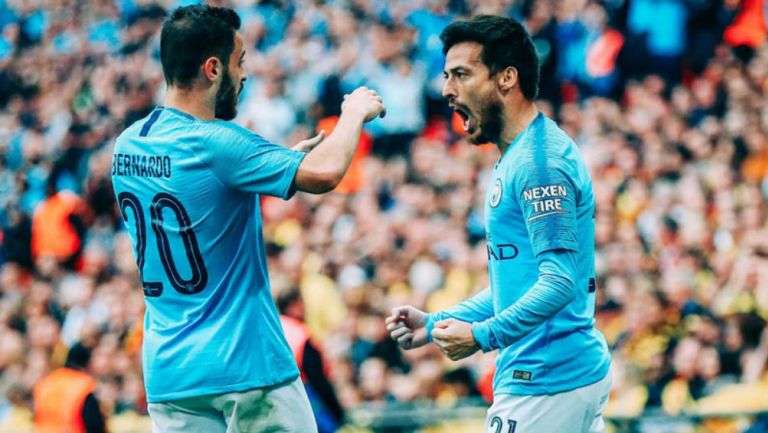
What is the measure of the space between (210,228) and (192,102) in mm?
475

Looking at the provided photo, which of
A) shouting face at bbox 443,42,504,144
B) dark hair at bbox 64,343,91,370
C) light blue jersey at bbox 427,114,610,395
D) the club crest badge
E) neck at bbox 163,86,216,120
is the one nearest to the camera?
light blue jersey at bbox 427,114,610,395

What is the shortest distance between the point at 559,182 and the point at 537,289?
15.8 inches

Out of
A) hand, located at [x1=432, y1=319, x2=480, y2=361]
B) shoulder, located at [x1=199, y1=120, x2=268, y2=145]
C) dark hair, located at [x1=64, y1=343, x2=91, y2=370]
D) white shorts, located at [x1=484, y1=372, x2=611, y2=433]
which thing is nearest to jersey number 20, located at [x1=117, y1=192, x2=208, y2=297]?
shoulder, located at [x1=199, y1=120, x2=268, y2=145]

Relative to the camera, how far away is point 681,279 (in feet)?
29.0

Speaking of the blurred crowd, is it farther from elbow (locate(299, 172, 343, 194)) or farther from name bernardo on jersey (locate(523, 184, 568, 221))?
elbow (locate(299, 172, 343, 194))

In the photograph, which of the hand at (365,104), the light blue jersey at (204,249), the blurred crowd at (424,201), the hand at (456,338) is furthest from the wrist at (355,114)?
the blurred crowd at (424,201)

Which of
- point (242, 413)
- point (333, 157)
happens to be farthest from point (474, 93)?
point (242, 413)

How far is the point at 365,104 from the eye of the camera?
175 inches

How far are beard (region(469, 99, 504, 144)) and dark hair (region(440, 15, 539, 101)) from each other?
0.40ft

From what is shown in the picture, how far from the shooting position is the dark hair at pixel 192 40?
4.36m

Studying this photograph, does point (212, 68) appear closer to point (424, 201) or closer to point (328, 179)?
point (328, 179)

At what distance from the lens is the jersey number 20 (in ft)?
14.2

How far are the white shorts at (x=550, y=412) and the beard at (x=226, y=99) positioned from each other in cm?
149

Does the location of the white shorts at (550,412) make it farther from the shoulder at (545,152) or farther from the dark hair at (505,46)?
the dark hair at (505,46)
